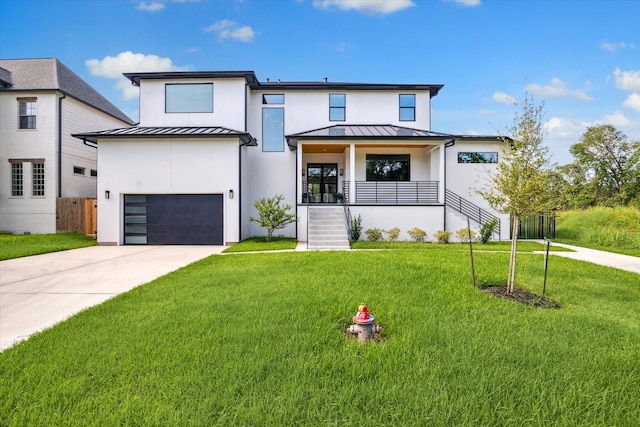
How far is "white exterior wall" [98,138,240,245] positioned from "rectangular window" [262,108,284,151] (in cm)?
286

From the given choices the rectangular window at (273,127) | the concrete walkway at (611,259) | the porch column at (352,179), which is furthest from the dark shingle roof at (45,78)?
the concrete walkway at (611,259)

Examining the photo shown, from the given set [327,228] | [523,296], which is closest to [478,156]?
[327,228]

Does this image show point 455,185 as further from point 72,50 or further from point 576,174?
point 576,174

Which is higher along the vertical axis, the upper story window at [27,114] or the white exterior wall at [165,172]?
the upper story window at [27,114]

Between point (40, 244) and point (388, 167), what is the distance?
15702 mm

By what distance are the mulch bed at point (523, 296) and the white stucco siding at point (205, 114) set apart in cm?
1314

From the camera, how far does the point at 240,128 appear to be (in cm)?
1606

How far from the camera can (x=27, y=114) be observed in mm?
17984

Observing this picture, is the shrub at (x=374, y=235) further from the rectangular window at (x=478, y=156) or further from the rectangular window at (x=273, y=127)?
the rectangular window at (x=273, y=127)

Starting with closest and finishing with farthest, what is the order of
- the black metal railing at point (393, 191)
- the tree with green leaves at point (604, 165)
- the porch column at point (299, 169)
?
the porch column at point (299, 169)
the black metal railing at point (393, 191)
the tree with green leaves at point (604, 165)

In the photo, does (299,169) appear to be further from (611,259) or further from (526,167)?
(611,259)

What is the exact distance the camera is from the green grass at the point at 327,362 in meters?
2.54

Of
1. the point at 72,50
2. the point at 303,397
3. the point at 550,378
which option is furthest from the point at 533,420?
the point at 72,50

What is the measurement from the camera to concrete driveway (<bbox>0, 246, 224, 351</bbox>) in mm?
4988
